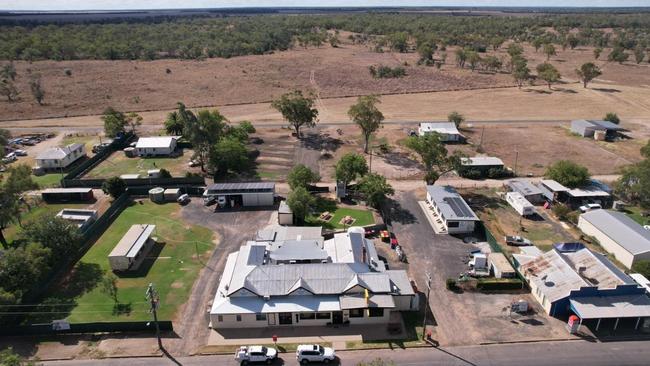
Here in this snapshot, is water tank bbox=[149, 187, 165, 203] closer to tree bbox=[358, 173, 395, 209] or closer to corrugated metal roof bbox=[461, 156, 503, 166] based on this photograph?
tree bbox=[358, 173, 395, 209]

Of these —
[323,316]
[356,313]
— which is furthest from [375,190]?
[323,316]

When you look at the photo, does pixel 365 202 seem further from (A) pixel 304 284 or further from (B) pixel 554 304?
(B) pixel 554 304

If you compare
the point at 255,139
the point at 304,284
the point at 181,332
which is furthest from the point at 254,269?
the point at 255,139

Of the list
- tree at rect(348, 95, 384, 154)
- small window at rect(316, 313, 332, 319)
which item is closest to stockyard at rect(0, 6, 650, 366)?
small window at rect(316, 313, 332, 319)

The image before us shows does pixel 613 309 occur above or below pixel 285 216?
below

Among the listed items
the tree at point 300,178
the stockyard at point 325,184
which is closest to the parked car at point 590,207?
the stockyard at point 325,184

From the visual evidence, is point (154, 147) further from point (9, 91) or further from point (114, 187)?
point (9, 91)
